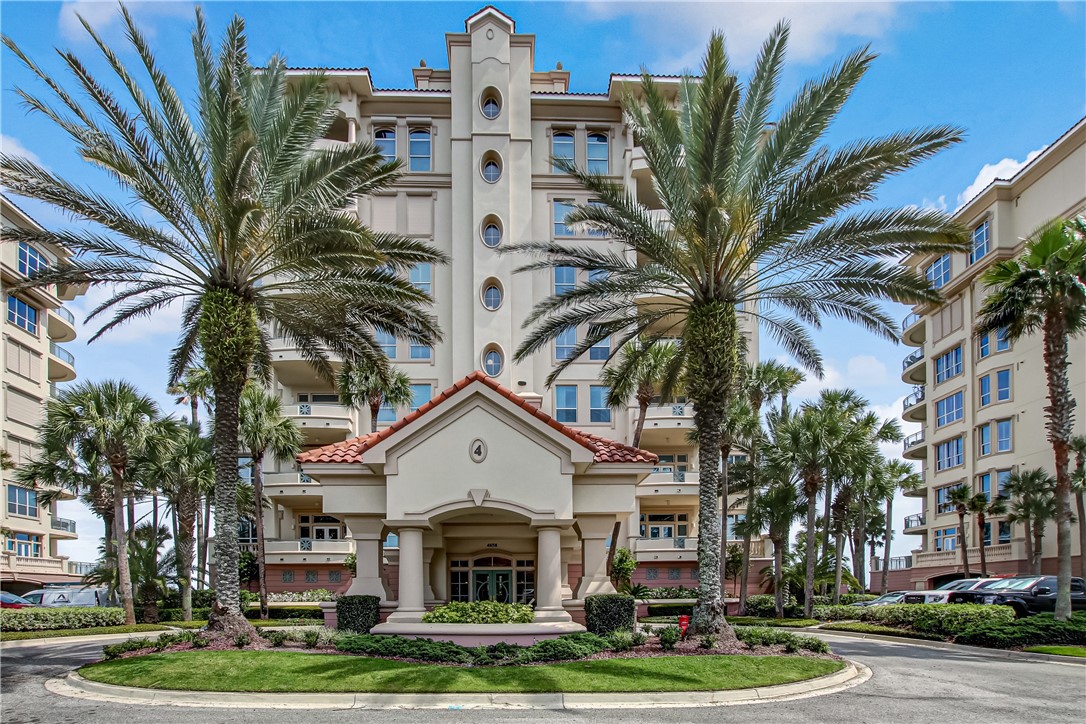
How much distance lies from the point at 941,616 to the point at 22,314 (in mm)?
45114

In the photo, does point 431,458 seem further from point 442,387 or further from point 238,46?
point 442,387

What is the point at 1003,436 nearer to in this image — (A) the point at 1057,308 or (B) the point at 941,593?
(B) the point at 941,593

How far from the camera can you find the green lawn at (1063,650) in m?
23.1

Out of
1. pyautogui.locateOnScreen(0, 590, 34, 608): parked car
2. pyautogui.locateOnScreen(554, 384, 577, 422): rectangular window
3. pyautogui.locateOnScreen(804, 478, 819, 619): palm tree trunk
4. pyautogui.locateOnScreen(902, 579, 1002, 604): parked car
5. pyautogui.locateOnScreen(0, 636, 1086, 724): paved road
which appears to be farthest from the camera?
pyautogui.locateOnScreen(554, 384, 577, 422): rectangular window

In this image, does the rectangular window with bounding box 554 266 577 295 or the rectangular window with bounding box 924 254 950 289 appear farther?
the rectangular window with bounding box 924 254 950 289

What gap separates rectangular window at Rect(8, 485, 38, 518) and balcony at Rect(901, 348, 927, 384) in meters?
51.6

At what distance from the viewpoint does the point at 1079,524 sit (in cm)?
3978

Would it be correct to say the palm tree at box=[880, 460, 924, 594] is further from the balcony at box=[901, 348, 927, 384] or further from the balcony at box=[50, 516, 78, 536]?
the balcony at box=[50, 516, 78, 536]

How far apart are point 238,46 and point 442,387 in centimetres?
2940

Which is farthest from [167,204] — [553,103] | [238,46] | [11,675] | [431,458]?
[553,103]

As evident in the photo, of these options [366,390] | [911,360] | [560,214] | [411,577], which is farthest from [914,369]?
[411,577]

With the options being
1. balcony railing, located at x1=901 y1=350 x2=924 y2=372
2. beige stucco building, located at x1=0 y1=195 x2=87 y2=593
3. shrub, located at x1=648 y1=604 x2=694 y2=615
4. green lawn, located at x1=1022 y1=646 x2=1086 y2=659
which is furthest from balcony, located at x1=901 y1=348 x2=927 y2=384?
beige stucco building, located at x1=0 y1=195 x2=87 y2=593

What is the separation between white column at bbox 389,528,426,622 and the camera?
23.5 meters

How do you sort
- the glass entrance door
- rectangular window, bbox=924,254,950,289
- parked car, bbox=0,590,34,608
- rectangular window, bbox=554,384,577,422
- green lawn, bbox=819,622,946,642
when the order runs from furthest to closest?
rectangular window, bbox=924,254,950,289, rectangular window, bbox=554,384,577,422, parked car, bbox=0,590,34,608, green lawn, bbox=819,622,946,642, the glass entrance door
